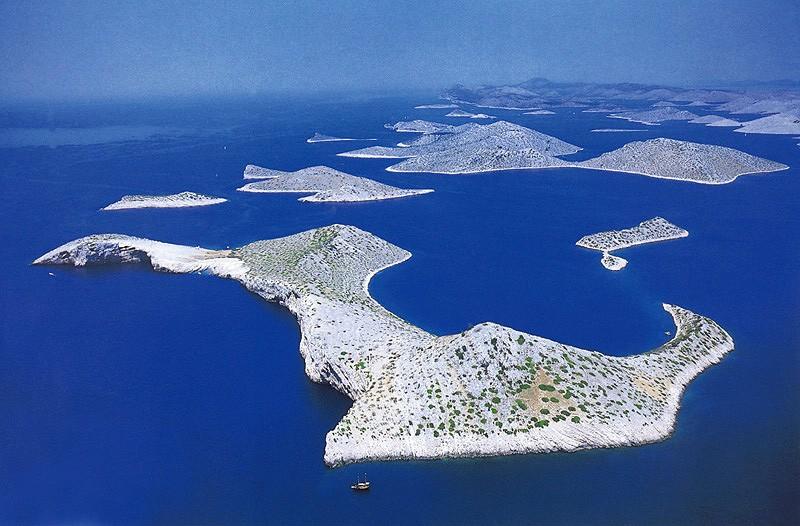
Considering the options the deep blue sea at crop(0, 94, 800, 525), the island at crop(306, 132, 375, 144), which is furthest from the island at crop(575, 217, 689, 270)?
the island at crop(306, 132, 375, 144)

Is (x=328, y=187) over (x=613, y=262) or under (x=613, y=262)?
under

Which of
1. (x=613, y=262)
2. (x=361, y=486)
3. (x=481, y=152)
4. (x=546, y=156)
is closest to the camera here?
(x=361, y=486)

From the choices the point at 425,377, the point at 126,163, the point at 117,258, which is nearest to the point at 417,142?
the point at 126,163

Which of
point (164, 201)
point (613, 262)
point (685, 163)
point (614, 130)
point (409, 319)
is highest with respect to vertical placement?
point (409, 319)

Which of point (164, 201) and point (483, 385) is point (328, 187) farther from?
point (483, 385)

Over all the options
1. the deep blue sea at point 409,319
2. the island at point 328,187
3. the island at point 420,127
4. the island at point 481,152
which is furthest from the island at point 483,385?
the island at point 420,127

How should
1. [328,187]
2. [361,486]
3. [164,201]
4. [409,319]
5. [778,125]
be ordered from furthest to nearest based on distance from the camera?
[778,125], [328,187], [164,201], [409,319], [361,486]

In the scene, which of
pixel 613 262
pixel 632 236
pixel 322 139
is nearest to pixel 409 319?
pixel 613 262
